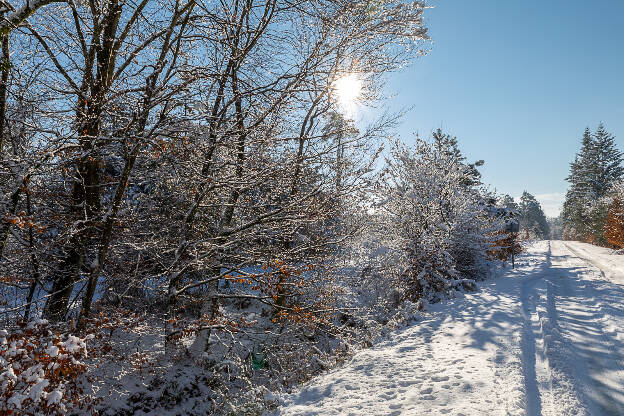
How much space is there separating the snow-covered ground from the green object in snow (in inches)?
121

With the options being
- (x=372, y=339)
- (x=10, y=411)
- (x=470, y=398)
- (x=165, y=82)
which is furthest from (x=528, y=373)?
(x=165, y=82)

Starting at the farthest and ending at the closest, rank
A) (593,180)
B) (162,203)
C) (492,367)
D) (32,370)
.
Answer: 1. (593,180)
2. (162,203)
3. (492,367)
4. (32,370)

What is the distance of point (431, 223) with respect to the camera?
1312 centimetres

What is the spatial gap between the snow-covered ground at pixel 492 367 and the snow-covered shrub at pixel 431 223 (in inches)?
116

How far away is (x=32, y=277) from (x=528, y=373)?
27.7 feet

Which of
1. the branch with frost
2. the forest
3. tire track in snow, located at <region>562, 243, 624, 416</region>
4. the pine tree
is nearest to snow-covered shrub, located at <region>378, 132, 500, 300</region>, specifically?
the forest

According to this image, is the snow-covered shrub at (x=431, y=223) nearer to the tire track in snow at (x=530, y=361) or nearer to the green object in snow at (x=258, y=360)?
the tire track in snow at (x=530, y=361)

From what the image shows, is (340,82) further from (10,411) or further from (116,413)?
(116,413)

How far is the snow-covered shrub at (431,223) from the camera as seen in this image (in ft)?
39.5

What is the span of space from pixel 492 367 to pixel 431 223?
843cm

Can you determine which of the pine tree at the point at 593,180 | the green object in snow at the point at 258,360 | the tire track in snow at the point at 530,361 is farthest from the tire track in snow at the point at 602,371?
the pine tree at the point at 593,180

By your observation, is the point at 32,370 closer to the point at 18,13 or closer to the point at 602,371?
the point at 18,13

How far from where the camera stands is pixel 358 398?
4734 millimetres

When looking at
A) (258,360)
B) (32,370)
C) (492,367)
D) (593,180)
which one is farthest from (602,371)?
(593,180)
